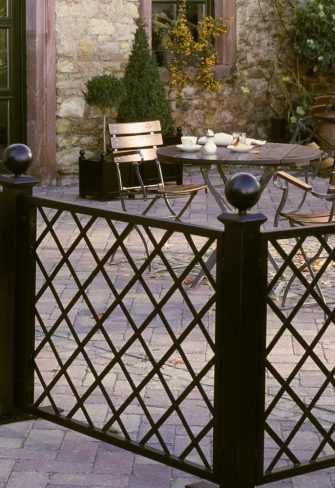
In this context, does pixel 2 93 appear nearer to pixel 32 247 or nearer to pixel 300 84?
pixel 300 84

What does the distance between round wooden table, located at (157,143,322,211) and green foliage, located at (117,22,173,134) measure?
3303 millimetres

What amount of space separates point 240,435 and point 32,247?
3.84ft

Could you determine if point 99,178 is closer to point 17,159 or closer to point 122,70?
point 122,70

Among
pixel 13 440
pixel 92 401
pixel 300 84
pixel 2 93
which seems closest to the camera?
pixel 13 440

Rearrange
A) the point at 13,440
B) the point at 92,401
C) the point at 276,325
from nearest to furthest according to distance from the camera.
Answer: the point at 13,440 < the point at 92,401 < the point at 276,325

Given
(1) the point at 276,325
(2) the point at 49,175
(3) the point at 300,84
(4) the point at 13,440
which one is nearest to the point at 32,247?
(4) the point at 13,440

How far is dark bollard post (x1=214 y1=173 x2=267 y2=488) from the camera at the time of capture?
3682 millimetres

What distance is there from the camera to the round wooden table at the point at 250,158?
23.7 ft

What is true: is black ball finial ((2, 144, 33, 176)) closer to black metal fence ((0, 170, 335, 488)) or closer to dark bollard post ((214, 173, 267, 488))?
black metal fence ((0, 170, 335, 488))

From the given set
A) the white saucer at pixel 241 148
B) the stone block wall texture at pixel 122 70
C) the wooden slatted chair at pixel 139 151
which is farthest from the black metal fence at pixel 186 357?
the stone block wall texture at pixel 122 70

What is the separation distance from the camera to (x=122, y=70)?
1160 centimetres

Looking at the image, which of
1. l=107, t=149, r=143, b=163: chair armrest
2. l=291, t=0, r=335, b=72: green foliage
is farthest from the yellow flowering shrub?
l=107, t=149, r=143, b=163: chair armrest

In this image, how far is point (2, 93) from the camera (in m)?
11.1

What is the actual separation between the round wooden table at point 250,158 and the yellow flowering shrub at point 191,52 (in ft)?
14.0
